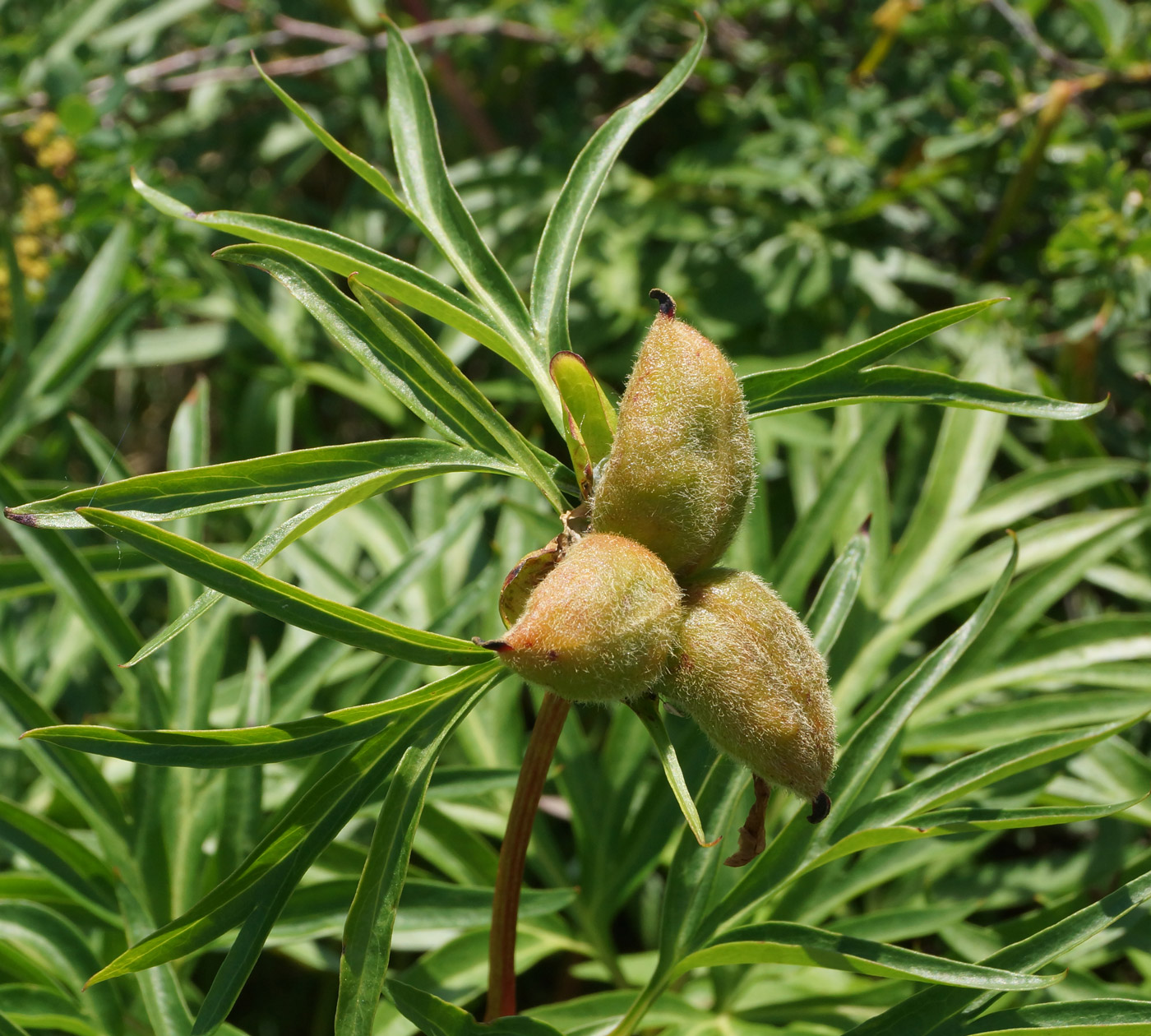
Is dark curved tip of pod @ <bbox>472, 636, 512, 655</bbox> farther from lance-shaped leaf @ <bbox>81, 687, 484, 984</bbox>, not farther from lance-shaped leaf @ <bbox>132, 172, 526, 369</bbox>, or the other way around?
lance-shaped leaf @ <bbox>132, 172, 526, 369</bbox>

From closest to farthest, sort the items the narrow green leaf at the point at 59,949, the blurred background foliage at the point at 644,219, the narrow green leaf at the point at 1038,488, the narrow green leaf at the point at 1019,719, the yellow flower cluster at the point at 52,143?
1. the narrow green leaf at the point at 59,949
2. the narrow green leaf at the point at 1019,719
3. the narrow green leaf at the point at 1038,488
4. the blurred background foliage at the point at 644,219
5. the yellow flower cluster at the point at 52,143

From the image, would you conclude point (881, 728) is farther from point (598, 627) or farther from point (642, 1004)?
point (598, 627)

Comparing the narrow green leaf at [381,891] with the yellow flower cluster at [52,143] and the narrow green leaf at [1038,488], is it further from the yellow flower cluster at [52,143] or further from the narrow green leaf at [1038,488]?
the yellow flower cluster at [52,143]

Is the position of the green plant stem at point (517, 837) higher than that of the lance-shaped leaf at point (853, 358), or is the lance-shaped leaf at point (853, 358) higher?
the lance-shaped leaf at point (853, 358)

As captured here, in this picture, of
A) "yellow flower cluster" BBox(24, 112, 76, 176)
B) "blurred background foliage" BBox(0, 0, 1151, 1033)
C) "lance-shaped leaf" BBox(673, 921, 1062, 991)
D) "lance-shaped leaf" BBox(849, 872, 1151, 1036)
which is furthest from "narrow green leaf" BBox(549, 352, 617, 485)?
"yellow flower cluster" BBox(24, 112, 76, 176)

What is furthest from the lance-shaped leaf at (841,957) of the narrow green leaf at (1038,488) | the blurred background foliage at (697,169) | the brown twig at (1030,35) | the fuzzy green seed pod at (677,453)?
the brown twig at (1030,35)
